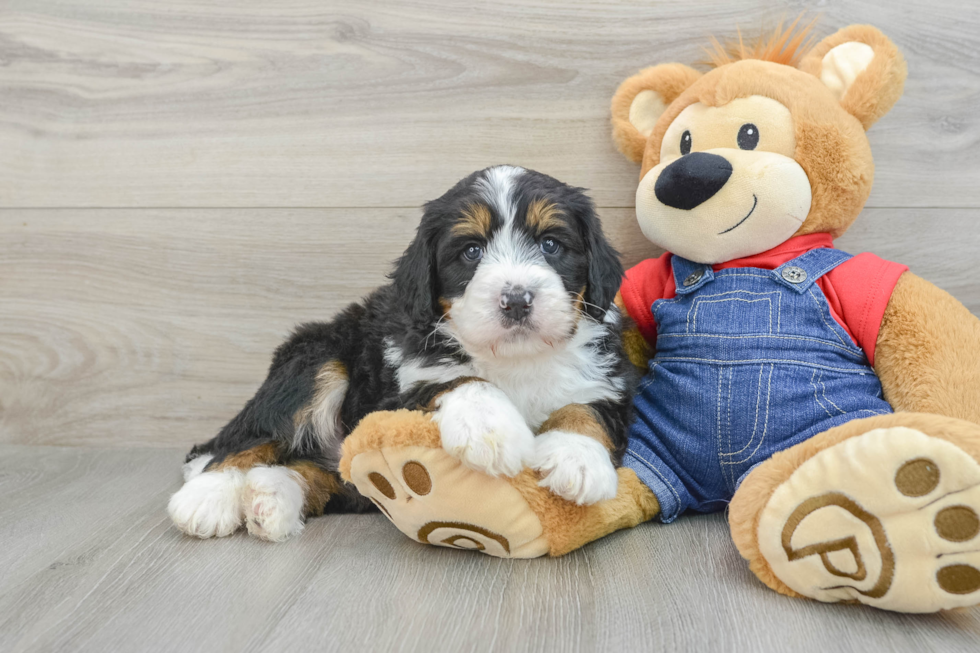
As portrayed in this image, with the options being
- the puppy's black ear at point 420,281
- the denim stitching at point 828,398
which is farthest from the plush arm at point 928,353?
the puppy's black ear at point 420,281

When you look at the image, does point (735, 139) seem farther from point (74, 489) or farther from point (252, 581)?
point (74, 489)

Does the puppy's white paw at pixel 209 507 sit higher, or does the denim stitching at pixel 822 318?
the denim stitching at pixel 822 318

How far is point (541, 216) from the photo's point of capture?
5.81 ft

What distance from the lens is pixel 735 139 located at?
1.89m

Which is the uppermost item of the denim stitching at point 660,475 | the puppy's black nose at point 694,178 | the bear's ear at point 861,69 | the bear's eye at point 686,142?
the bear's ear at point 861,69

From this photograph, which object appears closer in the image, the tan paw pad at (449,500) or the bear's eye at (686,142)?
Result: the tan paw pad at (449,500)

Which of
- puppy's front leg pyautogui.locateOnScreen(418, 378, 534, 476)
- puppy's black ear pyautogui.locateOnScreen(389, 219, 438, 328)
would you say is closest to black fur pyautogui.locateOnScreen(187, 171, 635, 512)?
puppy's black ear pyautogui.locateOnScreen(389, 219, 438, 328)

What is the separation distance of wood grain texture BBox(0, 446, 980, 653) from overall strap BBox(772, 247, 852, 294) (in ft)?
2.22

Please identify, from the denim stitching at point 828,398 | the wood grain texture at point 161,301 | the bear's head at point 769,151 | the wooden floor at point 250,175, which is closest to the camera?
the denim stitching at point 828,398

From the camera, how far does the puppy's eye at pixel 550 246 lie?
70.6 inches

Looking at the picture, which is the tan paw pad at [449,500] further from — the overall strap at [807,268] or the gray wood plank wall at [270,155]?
the gray wood plank wall at [270,155]

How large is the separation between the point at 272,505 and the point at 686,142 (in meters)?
1.52

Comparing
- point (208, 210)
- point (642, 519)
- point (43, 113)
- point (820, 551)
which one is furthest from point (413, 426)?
point (43, 113)

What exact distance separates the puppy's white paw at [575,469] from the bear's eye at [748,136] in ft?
3.02
